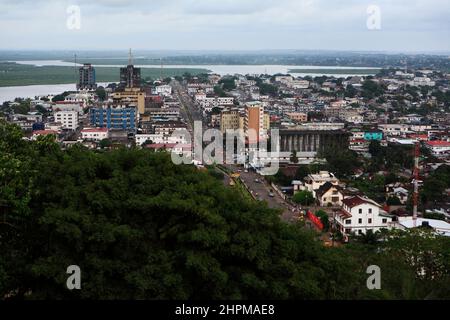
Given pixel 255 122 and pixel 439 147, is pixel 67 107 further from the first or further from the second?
pixel 439 147

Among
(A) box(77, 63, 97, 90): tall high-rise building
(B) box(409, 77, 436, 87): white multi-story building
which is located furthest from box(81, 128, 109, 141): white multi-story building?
(B) box(409, 77, 436, 87): white multi-story building

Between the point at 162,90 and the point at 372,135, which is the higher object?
the point at 162,90

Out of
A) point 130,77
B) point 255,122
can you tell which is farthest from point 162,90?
point 255,122

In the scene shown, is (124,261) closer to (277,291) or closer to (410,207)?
(277,291)

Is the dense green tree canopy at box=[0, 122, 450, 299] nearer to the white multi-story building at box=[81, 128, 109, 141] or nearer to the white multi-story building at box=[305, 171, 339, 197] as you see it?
the white multi-story building at box=[305, 171, 339, 197]

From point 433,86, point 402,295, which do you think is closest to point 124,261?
point 402,295
